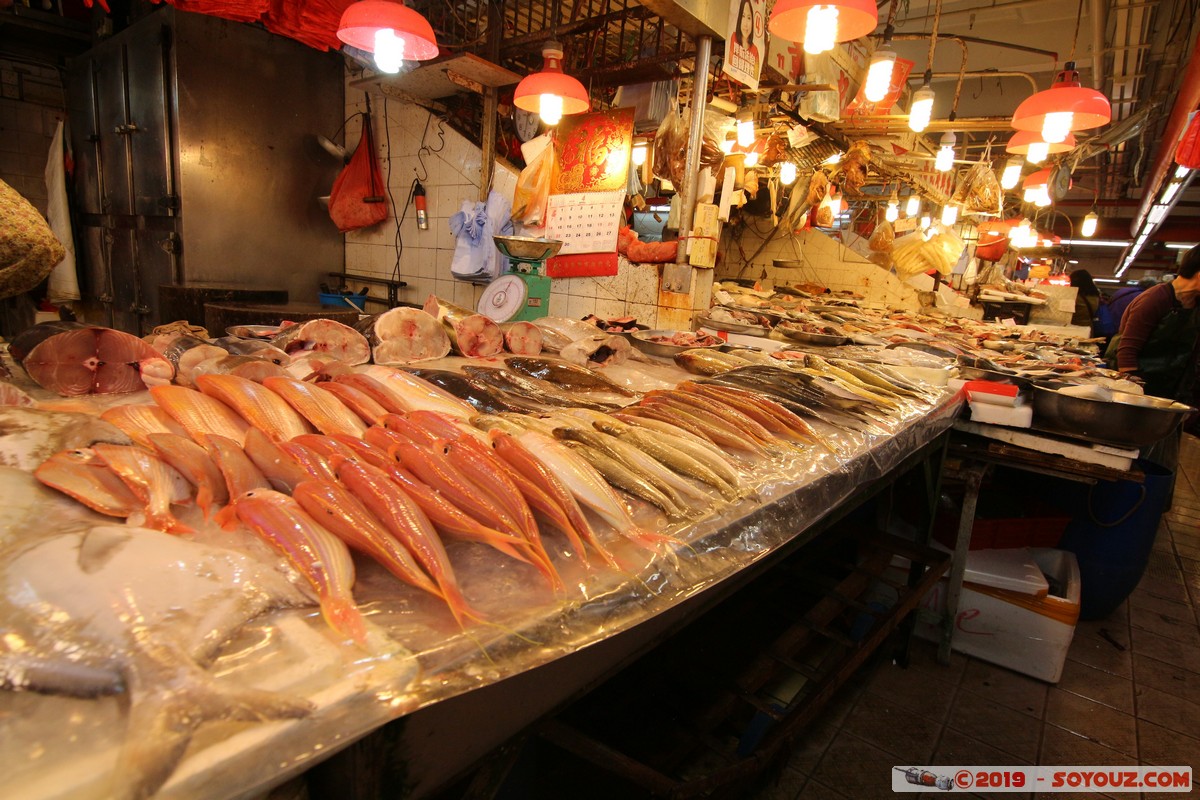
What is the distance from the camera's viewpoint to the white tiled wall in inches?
540

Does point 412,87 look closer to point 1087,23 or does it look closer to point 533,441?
point 533,441

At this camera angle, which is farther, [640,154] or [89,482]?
[640,154]

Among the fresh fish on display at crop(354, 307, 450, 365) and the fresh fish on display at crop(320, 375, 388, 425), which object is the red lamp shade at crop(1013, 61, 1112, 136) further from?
the fresh fish on display at crop(320, 375, 388, 425)

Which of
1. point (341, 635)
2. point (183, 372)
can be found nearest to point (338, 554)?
point (341, 635)

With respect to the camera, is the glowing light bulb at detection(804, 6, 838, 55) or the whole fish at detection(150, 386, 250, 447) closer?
the whole fish at detection(150, 386, 250, 447)

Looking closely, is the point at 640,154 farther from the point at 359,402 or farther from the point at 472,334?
the point at 359,402

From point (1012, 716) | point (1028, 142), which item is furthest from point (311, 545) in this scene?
point (1028, 142)

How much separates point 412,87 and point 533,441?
683cm

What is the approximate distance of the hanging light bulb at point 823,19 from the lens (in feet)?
11.9

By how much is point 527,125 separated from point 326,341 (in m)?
5.36

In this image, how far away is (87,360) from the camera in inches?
80.1

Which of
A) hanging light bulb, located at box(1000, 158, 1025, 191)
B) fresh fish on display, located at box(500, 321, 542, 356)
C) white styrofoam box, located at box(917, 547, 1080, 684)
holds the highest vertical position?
hanging light bulb, located at box(1000, 158, 1025, 191)

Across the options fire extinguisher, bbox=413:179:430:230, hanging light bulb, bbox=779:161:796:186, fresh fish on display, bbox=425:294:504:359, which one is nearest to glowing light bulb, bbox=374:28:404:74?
fresh fish on display, bbox=425:294:504:359

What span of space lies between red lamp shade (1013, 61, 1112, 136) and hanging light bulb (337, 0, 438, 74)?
4.98 metres
